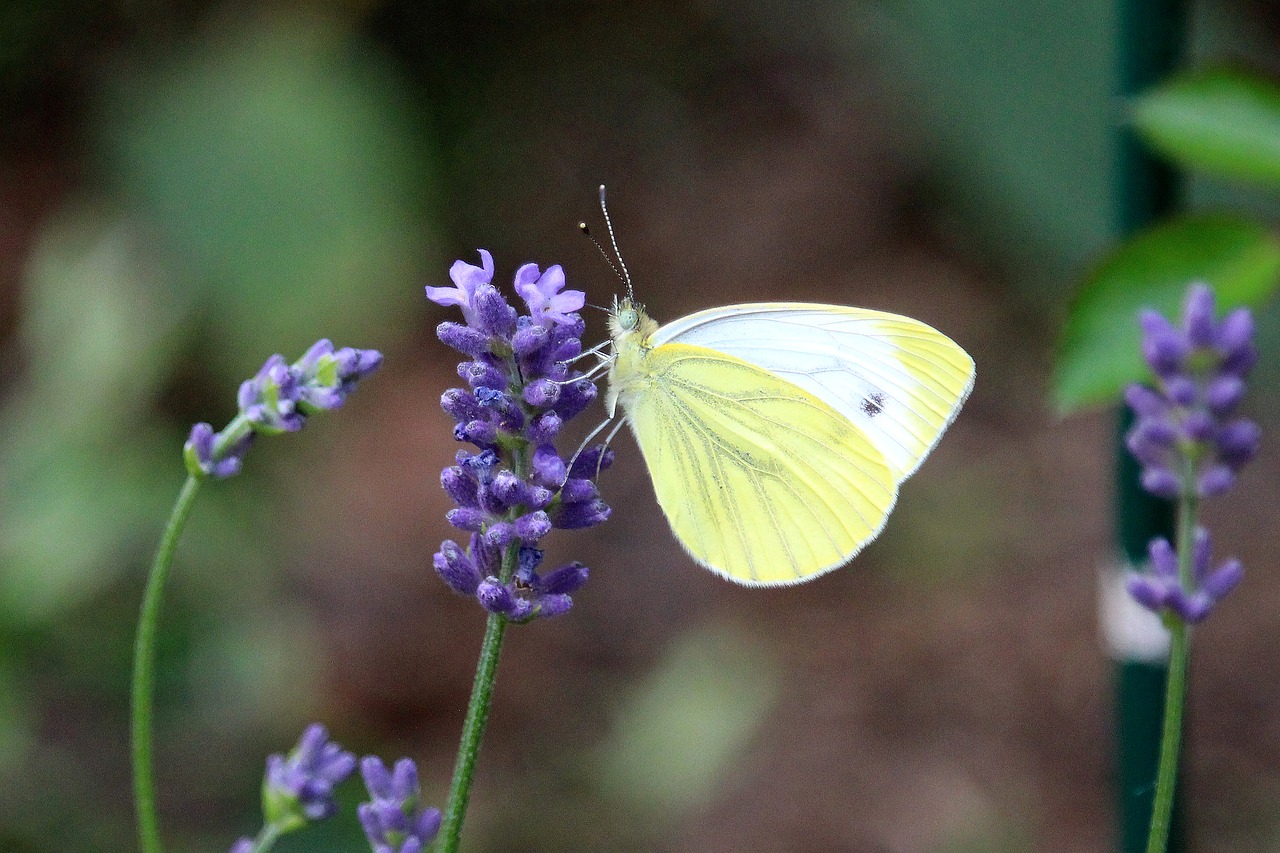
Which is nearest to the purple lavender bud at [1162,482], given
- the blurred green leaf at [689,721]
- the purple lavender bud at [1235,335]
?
the purple lavender bud at [1235,335]

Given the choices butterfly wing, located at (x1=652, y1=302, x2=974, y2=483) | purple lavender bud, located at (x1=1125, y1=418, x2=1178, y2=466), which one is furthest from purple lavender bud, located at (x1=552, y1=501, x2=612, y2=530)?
butterfly wing, located at (x1=652, y1=302, x2=974, y2=483)

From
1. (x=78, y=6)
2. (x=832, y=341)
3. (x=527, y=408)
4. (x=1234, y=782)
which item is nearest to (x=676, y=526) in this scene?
(x=832, y=341)

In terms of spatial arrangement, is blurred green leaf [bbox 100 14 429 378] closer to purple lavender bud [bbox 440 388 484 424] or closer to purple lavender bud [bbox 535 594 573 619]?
purple lavender bud [bbox 440 388 484 424]

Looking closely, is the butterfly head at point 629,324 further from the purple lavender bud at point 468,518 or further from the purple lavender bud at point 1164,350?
the purple lavender bud at point 1164,350

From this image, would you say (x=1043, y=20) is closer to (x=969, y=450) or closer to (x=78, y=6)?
(x=969, y=450)

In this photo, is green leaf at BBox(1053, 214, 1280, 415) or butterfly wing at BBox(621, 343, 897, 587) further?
butterfly wing at BBox(621, 343, 897, 587)
